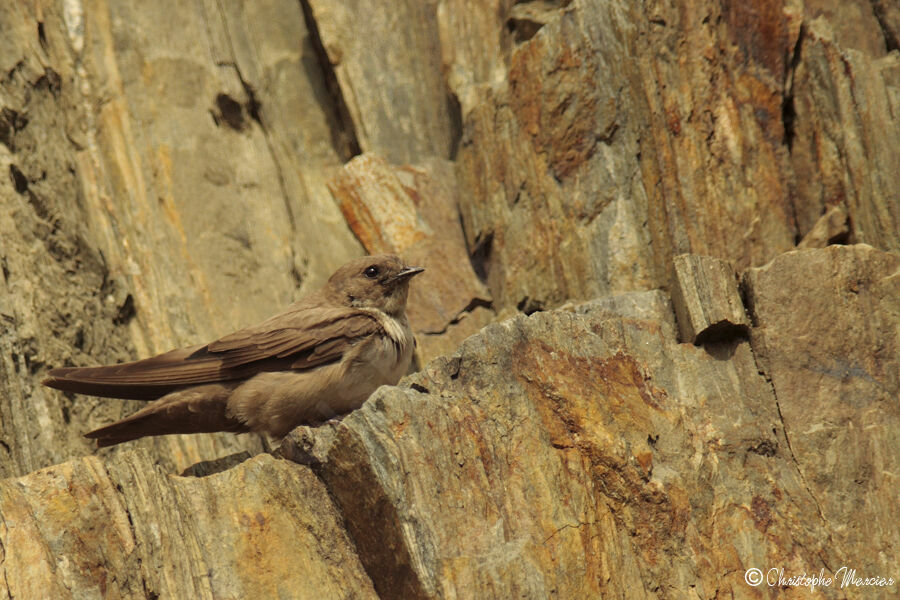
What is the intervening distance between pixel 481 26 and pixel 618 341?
4427 mm

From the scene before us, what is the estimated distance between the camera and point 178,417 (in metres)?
6.68

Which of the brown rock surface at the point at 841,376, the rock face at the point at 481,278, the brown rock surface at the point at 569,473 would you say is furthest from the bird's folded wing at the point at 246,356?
the brown rock surface at the point at 841,376

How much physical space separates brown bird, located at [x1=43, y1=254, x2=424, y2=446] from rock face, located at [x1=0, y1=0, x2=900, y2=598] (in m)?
0.48

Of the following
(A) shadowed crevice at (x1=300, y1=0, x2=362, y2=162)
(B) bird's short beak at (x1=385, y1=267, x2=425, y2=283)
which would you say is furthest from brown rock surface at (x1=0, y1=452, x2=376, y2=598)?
(A) shadowed crevice at (x1=300, y1=0, x2=362, y2=162)

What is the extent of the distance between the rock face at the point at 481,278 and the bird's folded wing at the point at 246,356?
0.69 meters

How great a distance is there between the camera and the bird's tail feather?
655 cm

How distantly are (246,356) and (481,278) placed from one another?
250 cm

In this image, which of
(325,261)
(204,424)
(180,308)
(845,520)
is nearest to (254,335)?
(204,424)

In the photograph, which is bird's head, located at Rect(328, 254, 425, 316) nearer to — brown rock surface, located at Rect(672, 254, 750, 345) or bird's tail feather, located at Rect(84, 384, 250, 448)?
bird's tail feather, located at Rect(84, 384, 250, 448)

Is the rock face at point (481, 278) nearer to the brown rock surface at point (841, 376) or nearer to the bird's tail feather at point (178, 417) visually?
the brown rock surface at point (841, 376)

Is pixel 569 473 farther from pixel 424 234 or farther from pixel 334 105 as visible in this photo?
pixel 334 105

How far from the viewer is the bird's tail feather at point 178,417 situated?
655cm

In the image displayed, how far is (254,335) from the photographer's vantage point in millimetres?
6871

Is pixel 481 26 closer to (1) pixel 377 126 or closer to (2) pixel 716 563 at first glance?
(1) pixel 377 126
